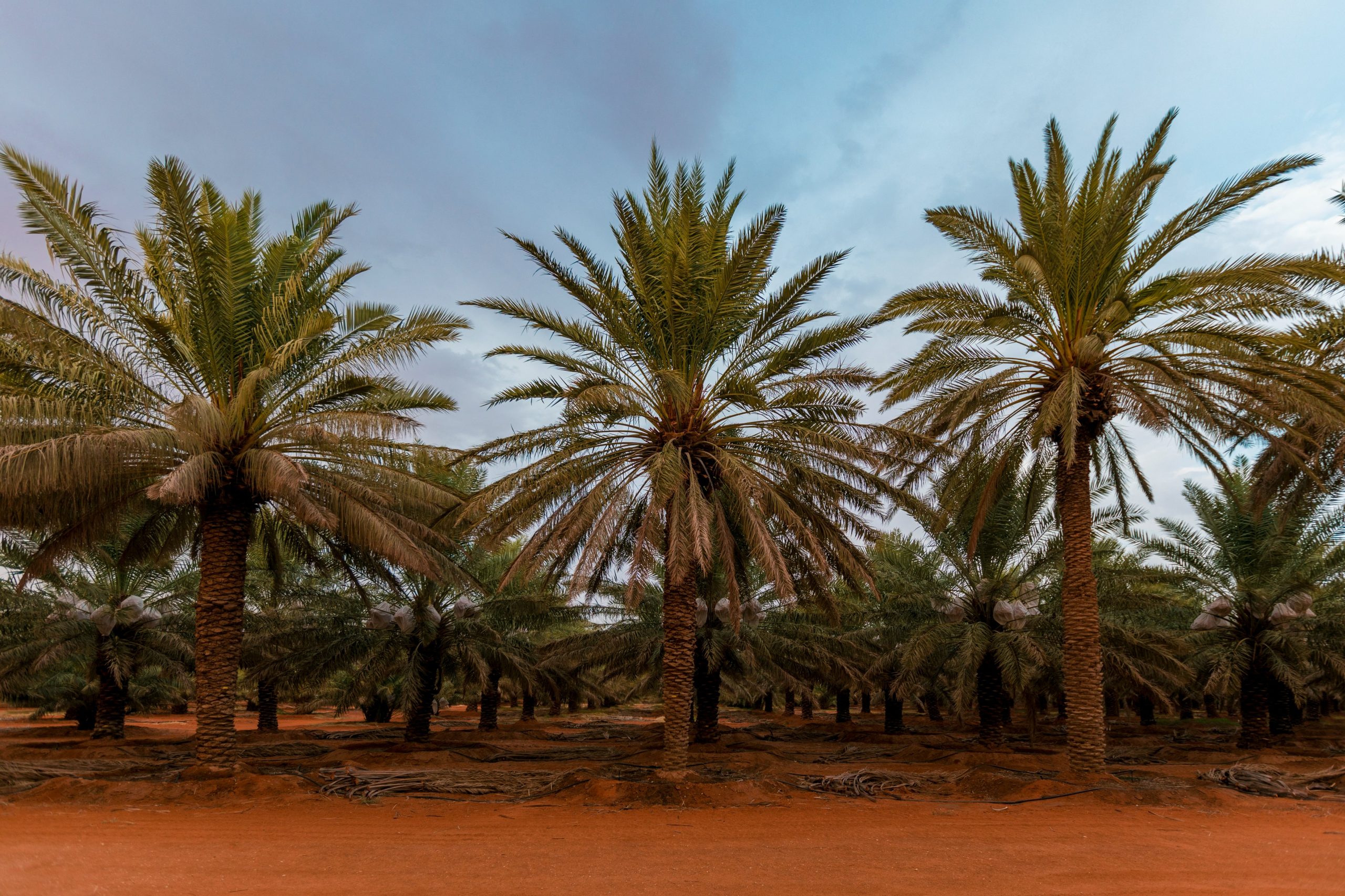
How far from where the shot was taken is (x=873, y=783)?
521 inches

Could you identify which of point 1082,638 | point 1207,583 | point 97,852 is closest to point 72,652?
point 97,852

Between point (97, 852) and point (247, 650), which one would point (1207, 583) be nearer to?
point (97, 852)

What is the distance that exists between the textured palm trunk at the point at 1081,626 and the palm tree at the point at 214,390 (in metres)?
10.7

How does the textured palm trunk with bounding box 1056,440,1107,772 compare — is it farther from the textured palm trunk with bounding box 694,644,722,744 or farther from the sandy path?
the textured palm trunk with bounding box 694,644,722,744

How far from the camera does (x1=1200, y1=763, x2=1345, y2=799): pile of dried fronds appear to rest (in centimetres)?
1311

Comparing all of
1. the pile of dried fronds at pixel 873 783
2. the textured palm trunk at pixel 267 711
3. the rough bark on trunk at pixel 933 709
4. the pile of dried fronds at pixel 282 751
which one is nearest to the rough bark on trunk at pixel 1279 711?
the pile of dried fronds at pixel 873 783

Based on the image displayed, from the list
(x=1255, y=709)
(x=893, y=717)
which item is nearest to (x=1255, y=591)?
(x=1255, y=709)

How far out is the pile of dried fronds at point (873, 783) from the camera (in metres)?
12.9

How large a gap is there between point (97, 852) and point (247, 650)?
15.7 metres

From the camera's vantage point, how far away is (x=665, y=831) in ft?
33.5

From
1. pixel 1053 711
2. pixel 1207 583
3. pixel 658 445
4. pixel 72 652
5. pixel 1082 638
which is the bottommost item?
pixel 1053 711

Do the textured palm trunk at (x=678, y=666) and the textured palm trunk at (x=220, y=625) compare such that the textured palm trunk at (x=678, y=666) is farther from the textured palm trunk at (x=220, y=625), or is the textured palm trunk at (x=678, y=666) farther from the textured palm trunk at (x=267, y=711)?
the textured palm trunk at (x=267, y=711)

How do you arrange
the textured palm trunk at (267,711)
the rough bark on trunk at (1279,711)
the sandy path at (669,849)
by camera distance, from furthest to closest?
the textured palm trunk at (267,711), the rough bark on trunk at (1279,711), the sandy path at (669,849)

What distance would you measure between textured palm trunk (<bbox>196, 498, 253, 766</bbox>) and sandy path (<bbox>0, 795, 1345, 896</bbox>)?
160cm
